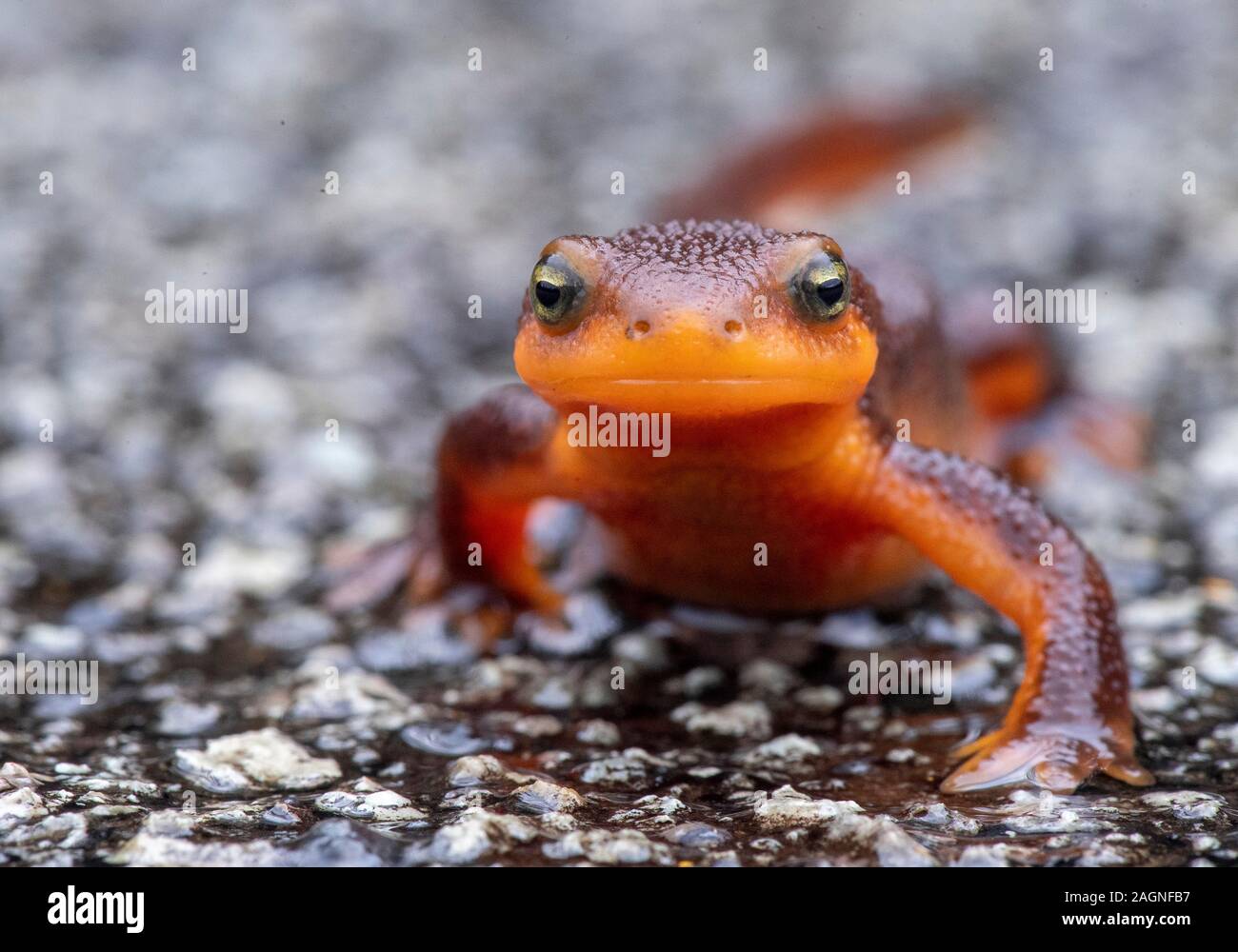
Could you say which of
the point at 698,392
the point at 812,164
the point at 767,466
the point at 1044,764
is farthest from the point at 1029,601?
the point at 812,164

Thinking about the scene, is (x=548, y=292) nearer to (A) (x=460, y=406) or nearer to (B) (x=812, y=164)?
(A) (x=460, y=406)

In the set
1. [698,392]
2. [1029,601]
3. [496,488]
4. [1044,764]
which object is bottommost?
[1044,764]

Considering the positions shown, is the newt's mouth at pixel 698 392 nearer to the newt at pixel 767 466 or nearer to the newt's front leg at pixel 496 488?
the newt at pixel 767 466

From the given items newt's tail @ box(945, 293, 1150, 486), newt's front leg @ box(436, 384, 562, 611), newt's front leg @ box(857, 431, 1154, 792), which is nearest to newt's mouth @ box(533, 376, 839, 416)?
newt's front leg @ box(857, 431, 1154, 792)

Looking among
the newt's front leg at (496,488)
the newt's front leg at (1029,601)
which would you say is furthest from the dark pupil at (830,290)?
the newt's front leg at (496,488)

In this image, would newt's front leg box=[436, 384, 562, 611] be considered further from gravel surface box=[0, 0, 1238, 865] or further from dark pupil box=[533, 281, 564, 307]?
dark pupil box=[533, 281, 564, 307]
